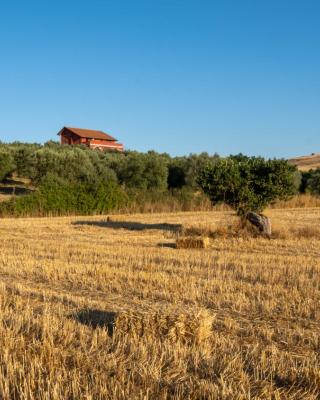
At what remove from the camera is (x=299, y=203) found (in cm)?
3803

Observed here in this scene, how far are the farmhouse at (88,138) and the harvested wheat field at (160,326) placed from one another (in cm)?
7777

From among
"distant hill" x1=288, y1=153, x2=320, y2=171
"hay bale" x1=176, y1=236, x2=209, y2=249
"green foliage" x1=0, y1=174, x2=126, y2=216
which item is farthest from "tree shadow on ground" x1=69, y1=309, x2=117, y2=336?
"distant hill" x1=288, y1=153, x2=320, y2=171

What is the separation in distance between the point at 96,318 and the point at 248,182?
14.3 m

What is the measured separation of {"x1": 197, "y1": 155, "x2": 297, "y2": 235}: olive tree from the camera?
19906 mm

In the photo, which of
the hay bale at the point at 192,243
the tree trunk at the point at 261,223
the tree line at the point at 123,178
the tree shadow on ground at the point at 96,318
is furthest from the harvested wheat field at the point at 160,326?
the tree line at the point at 123,178

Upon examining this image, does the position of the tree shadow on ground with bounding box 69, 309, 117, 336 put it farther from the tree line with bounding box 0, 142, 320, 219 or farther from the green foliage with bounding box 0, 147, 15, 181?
the green foliage with bounding box 0, 147, 15, 181

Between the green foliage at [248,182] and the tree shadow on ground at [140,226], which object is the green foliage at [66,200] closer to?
the tree shadow on ground at [140,226]

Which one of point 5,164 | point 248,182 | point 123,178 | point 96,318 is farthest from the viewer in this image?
point 123,178

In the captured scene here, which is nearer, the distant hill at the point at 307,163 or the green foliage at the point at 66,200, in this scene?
the green foliage at the point at 66,200

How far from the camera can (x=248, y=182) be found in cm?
2005

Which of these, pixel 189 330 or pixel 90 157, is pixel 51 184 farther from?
pixel 189 330

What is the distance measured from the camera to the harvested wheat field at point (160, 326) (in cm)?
440

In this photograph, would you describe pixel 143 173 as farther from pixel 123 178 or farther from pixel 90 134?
pixel 90 134

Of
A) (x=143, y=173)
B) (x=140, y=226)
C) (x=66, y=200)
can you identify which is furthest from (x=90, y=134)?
(x=140, y=226)
